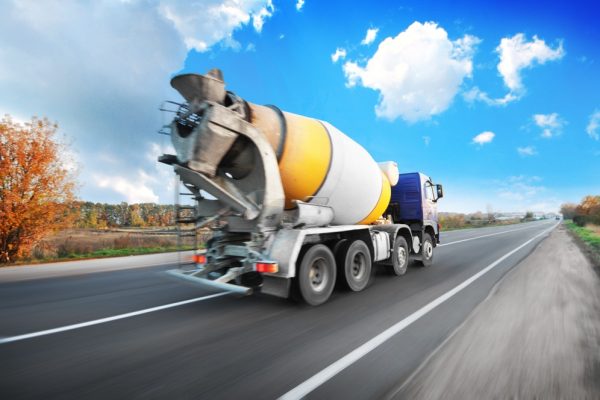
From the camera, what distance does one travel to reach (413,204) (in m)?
8.52

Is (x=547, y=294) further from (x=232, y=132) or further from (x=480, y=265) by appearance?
(x=232, y=132)

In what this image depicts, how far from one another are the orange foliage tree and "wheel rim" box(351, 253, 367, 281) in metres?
13.0

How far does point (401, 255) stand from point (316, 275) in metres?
3.32

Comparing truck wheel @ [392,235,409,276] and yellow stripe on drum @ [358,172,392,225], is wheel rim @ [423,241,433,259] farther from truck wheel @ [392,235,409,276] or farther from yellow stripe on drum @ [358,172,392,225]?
yellow stripe on drum @ [358,172,392,225]

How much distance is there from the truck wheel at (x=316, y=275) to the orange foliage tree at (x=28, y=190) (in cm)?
1278

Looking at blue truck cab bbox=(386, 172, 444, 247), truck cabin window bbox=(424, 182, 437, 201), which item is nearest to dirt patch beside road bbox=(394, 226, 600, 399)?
blue truck cab bbox=(386, 172, 444, 247)

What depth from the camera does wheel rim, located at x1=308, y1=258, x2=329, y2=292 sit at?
4.92m

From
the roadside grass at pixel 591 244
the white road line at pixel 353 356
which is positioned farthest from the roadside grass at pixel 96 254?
the roadside grass at pixel 591 244

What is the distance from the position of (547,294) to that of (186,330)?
6075 mm

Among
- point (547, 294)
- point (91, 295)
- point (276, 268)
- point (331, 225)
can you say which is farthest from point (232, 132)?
point (547, 294)

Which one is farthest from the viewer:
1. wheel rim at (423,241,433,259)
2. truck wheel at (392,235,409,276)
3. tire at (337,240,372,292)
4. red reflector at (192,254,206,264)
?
wheel rim at (423,241,433,259)

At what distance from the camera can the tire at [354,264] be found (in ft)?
17.8

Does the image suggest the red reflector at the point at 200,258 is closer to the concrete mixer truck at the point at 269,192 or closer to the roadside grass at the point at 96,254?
the concrete mixer truck at the point at 269,192

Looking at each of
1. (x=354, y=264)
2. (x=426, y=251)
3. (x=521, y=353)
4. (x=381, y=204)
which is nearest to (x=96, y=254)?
(x=354, y=264)
